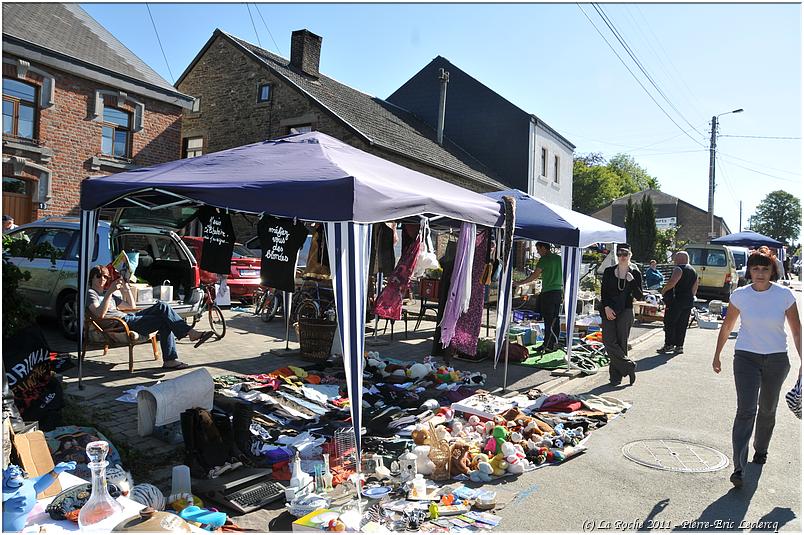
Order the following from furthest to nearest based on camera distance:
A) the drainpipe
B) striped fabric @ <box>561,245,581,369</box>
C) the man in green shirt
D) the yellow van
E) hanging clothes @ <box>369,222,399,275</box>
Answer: the drainpipe < the yellow van < the man in green shirt < striped fabric @ <box>561,245,581,369</box> < hanging clothes @ <box>369,222,399,275</box>

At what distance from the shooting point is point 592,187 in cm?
6638

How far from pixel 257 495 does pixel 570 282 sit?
6.10 meters

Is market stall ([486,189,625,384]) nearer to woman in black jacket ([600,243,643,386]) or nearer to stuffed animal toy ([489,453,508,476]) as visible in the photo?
woman in black jacket ([600,243,643,386])

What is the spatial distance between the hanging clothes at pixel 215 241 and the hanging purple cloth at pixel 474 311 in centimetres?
336

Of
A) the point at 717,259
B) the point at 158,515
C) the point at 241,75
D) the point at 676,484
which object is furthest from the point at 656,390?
the point at 241,75

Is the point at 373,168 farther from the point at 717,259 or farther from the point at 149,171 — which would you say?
the point at 717,259

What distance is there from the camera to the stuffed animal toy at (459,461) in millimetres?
4906

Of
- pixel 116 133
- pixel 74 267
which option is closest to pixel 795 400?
pixel 74 267

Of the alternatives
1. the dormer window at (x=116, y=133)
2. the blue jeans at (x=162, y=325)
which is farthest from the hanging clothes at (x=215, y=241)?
the dormer window at (x=116, y=133)

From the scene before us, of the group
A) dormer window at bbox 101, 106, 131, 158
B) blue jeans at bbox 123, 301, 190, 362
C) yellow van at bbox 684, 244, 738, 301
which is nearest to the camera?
blue jeans at bbox 123, 301, 190, 362

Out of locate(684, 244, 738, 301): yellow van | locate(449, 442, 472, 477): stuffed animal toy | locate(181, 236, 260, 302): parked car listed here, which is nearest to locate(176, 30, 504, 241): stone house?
locate(181, 236, 260, 302): parked car

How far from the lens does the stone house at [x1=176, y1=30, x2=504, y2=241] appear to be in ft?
66.5

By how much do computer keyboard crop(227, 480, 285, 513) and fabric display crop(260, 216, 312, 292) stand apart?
2315 mm

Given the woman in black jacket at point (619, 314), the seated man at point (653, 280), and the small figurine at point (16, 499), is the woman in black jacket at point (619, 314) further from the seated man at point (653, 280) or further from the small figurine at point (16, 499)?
the seated man at point (653, 280)
